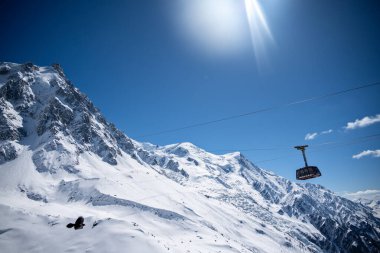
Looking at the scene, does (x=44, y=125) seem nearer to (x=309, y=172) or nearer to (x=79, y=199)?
(x=79, y=199)

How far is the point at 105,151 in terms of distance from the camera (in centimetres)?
18162

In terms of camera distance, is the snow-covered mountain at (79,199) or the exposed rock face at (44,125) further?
the exposed rock face at (44,125)

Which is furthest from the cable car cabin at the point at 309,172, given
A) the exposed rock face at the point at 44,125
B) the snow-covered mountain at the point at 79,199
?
the exposed rock face at the point at 44,125

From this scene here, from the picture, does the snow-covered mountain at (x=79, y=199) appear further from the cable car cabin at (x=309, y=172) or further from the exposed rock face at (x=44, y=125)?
the cable car cabin at (x=309, y=172)

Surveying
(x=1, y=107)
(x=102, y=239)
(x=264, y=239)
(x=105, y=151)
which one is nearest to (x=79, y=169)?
(x=105, y=151)

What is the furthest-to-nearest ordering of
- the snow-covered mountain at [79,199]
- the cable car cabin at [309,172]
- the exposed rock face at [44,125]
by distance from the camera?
the exposed rock face at [44,125]
the snow-covered mountain at [79,199]
the cable car cabin at [309,172]

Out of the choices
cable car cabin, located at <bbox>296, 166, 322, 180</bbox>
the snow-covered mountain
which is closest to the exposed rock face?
the snow-covered mountain

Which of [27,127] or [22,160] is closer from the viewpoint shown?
[22,160]

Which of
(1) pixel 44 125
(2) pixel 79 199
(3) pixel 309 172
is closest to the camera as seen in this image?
(3) pixel 309 172

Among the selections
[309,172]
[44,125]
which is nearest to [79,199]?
[44,125]

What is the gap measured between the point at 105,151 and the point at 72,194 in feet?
252

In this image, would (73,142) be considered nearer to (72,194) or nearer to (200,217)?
(72,194)

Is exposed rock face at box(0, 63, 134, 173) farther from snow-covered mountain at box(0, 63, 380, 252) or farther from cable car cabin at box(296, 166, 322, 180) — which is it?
cable car cabin at box(296, 166, 322, 180)

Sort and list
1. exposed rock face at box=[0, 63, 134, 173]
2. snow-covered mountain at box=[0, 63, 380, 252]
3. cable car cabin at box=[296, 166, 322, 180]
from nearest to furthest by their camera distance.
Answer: cable car cabin at box=[296, 166, 322, 180]
snow-covered mountain at box=[0, 63, 380, 252]
exposed rock face at box=[0, 63, 134, 173]
